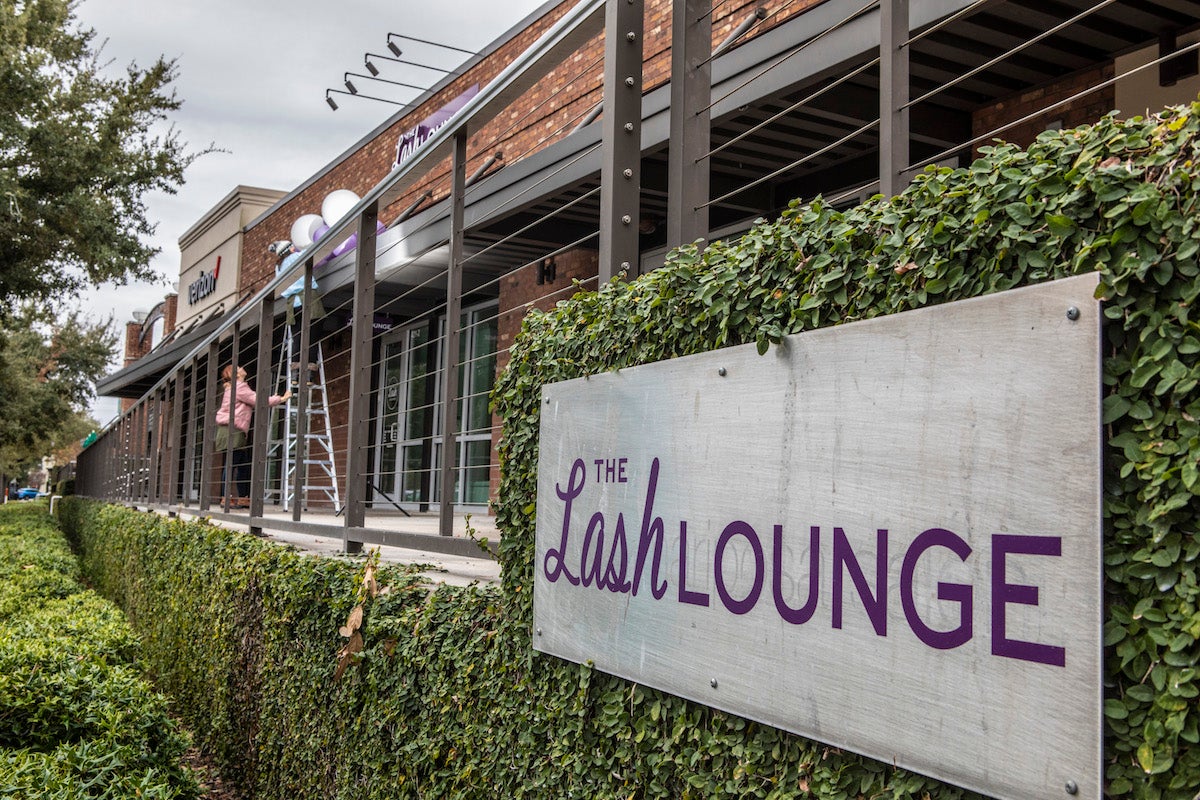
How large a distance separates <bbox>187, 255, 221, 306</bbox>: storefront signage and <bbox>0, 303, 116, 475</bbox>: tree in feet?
12.3

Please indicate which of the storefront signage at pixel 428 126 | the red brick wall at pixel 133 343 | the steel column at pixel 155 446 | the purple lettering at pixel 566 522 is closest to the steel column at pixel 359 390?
the purple lettering at pixel 566 522

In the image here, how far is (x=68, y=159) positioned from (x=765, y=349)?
19.8 meters

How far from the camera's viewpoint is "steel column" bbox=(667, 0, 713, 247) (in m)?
2.71

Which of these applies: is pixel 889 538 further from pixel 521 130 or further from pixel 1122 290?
pixel 521 130

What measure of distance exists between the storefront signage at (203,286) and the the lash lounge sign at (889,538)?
25084 millimetres

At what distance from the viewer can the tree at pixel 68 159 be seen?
1784cm

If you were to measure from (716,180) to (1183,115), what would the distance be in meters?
6.87

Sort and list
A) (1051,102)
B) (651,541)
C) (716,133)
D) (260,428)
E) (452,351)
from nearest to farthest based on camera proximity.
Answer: (651,541)
(452,351)
(1051,102)
(260,428)
(716,133)

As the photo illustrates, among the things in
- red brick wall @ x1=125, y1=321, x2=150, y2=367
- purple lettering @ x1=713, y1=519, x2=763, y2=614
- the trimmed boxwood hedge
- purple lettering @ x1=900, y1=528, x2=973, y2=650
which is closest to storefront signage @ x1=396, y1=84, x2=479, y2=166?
the trimmed boxwood hedge

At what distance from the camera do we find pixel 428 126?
45.3 feet

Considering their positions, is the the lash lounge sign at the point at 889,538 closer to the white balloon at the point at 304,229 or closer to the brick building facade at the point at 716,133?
the brick building facade at the point at 716,133

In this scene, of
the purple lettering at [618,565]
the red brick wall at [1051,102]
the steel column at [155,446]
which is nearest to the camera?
the purple lettering at [618,565]

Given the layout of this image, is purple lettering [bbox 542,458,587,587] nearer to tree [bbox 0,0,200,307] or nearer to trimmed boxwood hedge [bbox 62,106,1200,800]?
trimmed boxwood hedge [bbox 62,106,1200,800]

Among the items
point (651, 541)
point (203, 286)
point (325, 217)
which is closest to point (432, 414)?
point (325, 217)
